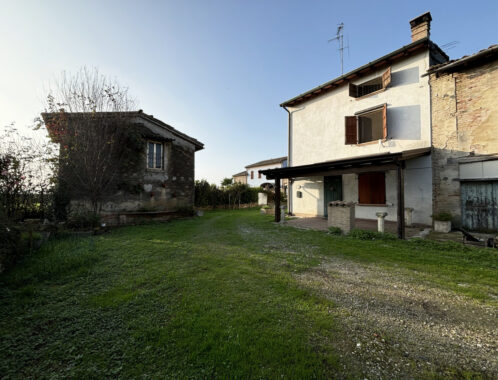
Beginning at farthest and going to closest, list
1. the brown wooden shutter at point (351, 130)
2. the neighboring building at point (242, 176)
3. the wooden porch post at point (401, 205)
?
the neighboring building at point (242, 176) → the brown wooden shutter at point (351, 130) → the wooden porch post at point (401, 205)

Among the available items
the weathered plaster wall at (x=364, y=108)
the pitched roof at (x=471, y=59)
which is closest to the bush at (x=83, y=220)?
the weathered plaster wall at (x=364, y=108)

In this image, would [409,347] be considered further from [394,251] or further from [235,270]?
[394,251]

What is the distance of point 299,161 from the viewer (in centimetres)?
1195

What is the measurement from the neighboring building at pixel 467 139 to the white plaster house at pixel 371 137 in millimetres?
355

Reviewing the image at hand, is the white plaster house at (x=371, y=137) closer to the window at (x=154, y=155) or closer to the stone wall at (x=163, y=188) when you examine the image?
the stone wall at (x=163, y=188)

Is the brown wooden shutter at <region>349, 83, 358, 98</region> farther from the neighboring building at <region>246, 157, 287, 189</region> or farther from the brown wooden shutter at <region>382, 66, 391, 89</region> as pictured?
the neighboring building at <region>246, 157, 287, 189</region>

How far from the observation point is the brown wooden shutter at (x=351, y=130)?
31.3 feet

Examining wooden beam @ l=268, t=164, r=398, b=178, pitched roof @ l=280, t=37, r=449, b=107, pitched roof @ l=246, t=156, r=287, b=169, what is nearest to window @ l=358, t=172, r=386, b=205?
wooden beam @ l=268, t=164, r=398, b=178

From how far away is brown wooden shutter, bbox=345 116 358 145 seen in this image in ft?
31.3

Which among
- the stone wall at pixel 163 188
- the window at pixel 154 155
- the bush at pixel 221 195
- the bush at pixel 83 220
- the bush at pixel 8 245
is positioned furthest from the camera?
the bush at pixel 221 195

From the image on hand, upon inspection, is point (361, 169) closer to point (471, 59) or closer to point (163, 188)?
point (471, 59)

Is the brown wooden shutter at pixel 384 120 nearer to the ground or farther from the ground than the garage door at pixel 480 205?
farther from the ground

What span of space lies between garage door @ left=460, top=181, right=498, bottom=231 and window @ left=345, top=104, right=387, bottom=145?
380cm

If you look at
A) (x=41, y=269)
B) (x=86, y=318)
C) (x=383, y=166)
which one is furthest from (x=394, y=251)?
(x=41, y=269)
